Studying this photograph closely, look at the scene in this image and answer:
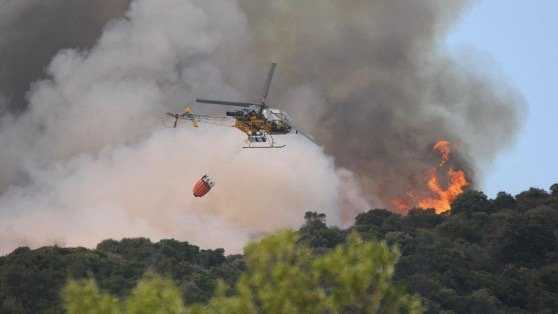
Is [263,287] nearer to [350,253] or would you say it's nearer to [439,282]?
[350,253]

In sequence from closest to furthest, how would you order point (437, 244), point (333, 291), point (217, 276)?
point (333, 291) < point (217, 276) < point (437, 244)

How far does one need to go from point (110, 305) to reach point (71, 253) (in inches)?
4527

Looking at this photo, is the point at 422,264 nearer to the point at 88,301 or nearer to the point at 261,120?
the point at 261,120

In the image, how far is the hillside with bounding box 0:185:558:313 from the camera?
15175 centimetres

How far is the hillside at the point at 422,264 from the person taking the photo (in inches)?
5974

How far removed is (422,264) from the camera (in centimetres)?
16775

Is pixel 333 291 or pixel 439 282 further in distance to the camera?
pixel 439 282

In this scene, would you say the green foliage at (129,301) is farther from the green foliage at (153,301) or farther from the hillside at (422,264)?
the hillside at (422,264)

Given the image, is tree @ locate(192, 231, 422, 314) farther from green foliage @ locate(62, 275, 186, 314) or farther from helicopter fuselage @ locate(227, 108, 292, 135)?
helicopter fuselage @ locate(227, 108, 292, 135)

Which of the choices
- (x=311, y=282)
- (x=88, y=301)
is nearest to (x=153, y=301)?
(x=88, y=301)

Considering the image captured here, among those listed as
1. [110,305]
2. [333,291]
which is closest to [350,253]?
[333,291]

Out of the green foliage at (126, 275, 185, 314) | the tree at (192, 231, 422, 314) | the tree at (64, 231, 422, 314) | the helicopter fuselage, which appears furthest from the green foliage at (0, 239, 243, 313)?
the green foliage at (126, 275, 185, 314)

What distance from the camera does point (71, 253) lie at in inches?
6663

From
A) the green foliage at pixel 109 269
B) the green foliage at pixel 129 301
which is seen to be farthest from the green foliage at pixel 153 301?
the green foliage at pixel 109 269
